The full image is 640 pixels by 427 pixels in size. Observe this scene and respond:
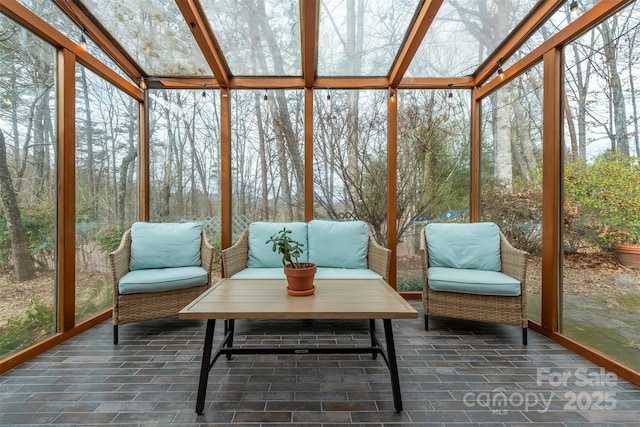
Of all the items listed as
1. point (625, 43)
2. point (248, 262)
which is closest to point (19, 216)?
point (248, 262)

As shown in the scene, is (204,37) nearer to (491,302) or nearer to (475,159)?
(475,159)

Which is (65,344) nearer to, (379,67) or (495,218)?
(379,67)

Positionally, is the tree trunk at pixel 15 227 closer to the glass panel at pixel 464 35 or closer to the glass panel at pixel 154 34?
the glass panel at pixel 154 34

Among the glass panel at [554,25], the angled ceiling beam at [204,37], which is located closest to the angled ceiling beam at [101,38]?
the angled ceiling beam at [204,37]

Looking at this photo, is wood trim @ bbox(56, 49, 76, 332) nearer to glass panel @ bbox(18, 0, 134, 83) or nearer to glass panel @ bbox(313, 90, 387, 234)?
glass panel @ bbox(18, 0, 134, 83)

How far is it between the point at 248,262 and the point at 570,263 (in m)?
2.69

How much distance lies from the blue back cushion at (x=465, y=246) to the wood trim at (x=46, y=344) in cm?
308

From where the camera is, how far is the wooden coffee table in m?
1.37

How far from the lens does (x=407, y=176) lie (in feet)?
10.4

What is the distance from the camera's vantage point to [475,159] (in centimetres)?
313

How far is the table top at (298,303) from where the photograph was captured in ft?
4.49

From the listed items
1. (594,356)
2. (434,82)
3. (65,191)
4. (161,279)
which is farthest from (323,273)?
(434,82)

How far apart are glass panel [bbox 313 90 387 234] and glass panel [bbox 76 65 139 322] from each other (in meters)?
2.02

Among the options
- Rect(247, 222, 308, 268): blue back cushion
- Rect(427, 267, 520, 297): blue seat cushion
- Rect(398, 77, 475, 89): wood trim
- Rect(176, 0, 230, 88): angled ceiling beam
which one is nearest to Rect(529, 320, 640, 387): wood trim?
Rect(427, 267, 520, 297): blue seat cushion
